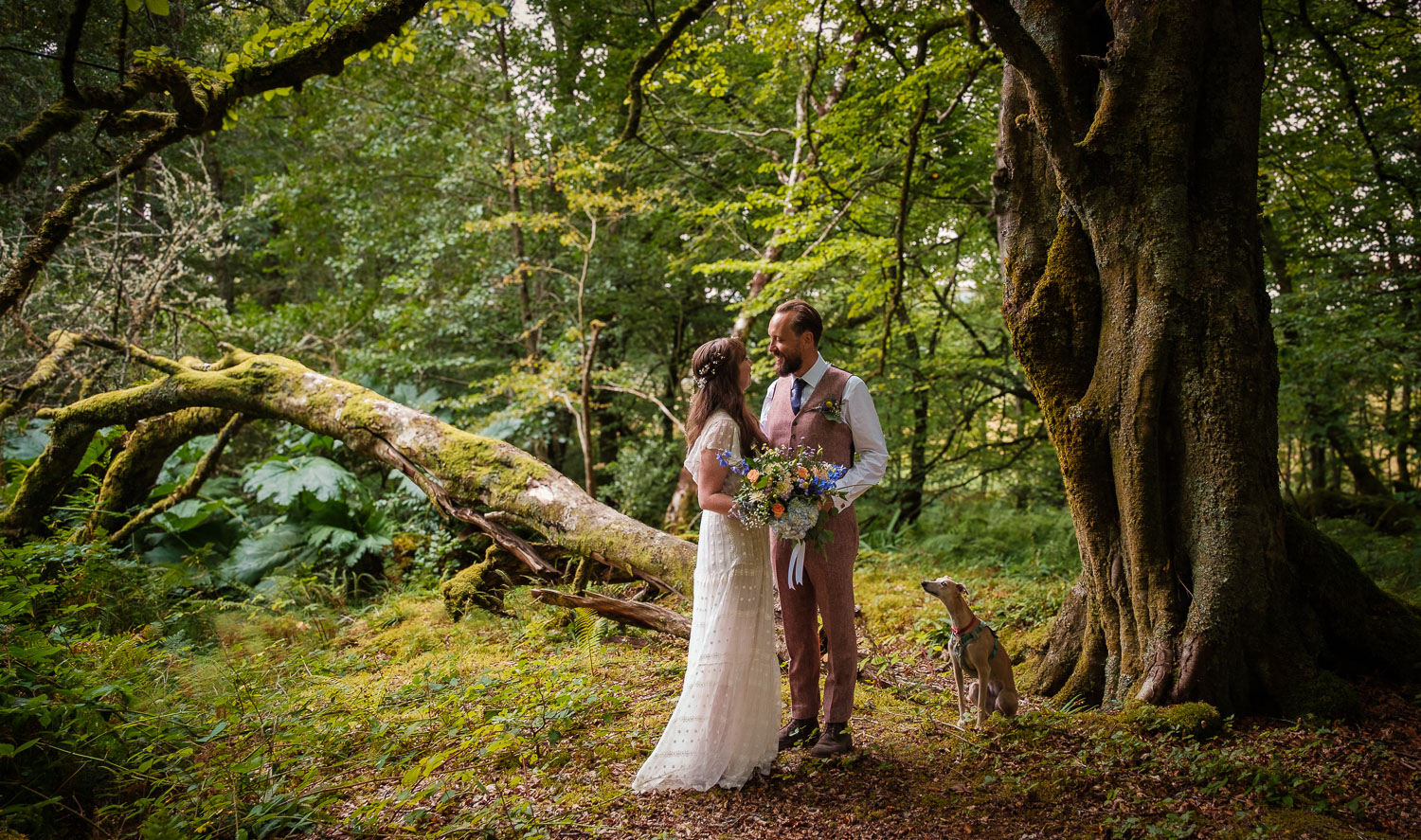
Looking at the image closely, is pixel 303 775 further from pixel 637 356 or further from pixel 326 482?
pixel 637 356

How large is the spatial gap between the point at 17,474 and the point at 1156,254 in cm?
989

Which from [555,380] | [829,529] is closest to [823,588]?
[829,529]

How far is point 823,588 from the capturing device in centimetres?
332

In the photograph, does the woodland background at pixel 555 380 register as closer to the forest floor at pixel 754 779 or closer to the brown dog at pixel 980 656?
the forest floor at pixel 754 779

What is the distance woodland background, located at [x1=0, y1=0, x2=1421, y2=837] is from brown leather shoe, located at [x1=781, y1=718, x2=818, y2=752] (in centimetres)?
19

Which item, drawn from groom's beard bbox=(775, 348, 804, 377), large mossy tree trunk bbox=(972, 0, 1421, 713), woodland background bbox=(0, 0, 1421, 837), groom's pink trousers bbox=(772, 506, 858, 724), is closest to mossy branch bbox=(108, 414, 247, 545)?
woodland background bbox=(0, 0, 1421, 837)

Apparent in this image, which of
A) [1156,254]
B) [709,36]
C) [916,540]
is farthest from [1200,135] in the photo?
[709,36]

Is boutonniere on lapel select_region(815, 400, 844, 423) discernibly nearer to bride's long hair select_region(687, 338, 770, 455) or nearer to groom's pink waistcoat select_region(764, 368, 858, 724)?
groom's pink waistcoat select_region(764, 368, 858, 724)

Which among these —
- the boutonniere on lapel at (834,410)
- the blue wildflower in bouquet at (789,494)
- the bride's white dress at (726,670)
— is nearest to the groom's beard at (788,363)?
the boutonniere on lapel at (834,410)

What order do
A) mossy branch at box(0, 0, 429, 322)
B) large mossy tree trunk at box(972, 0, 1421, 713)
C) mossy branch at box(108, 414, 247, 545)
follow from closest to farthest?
mossy branch at box(0, 0, 429, 322)
large mossy tree trunk at box(972, 0, 1421, 713)
mossy branch at box(108, 414, 247, 545)

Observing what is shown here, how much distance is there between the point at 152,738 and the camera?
128 inches

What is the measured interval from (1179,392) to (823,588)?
189cm

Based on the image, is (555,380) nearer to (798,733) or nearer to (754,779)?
(798,733)

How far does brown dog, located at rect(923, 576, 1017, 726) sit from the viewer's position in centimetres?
346
